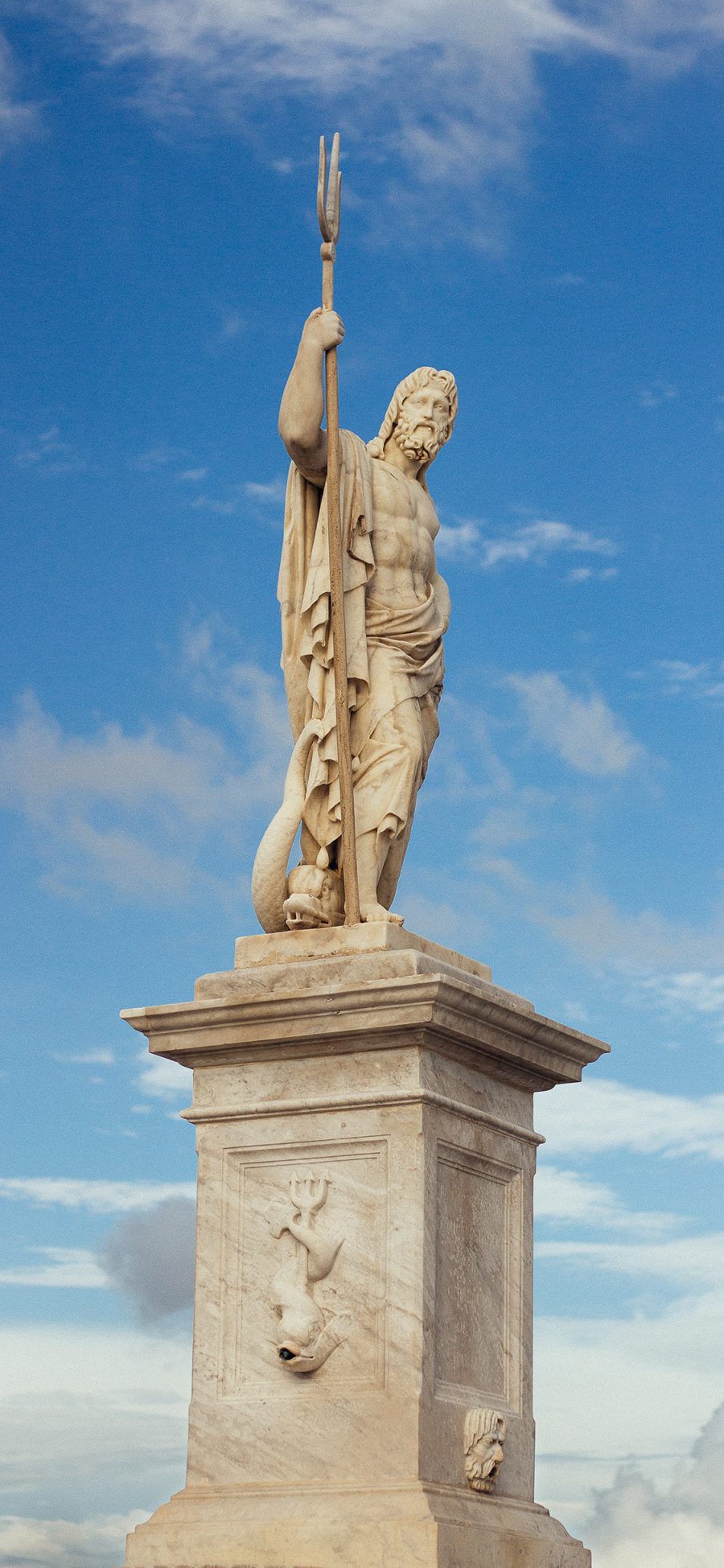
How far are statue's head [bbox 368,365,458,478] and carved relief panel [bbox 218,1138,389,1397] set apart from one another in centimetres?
372

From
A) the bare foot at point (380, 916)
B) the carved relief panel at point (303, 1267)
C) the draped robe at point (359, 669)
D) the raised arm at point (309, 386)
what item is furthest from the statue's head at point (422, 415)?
the carved relief panel at point (303, 1267)

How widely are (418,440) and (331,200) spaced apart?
4.31 feet

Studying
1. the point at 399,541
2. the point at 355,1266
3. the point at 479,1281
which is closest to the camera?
the point at 355,1266

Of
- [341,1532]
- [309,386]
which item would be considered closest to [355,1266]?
→ [341,1532]

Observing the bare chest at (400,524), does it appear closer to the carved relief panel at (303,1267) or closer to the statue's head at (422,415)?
the statue's head at (422,415)

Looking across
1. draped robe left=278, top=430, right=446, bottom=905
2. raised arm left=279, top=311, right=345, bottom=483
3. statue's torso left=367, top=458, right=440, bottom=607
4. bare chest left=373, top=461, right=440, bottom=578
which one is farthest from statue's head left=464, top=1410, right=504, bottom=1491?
raised arm left=279, top=311, right=345, bottom=483

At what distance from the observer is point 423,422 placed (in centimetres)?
1170

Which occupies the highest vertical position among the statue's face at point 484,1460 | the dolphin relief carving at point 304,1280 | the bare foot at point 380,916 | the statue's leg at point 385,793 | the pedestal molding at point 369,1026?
the statue's leg at point 385,793

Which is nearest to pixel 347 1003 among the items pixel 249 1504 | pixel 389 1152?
pixel 389 1152

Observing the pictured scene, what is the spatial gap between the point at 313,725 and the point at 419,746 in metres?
0.55

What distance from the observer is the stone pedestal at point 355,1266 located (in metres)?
9.74

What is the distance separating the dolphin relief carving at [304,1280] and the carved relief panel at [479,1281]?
0.50m

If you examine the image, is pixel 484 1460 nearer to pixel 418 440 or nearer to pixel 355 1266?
pixel 355 1266

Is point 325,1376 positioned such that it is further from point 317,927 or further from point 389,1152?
point 317,927
